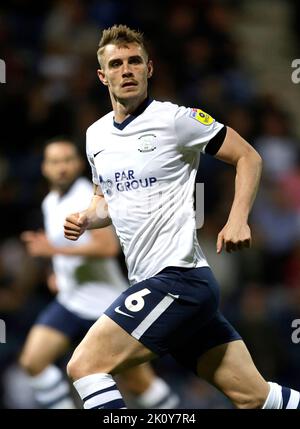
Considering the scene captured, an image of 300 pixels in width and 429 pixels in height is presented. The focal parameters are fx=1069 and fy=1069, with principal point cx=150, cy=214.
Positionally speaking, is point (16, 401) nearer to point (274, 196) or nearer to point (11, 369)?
point (11, 369)

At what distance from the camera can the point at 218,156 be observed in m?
5.02

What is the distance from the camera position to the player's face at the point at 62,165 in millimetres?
7352

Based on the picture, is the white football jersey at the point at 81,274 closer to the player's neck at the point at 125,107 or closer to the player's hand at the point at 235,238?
the player's neck at the point at 125,107

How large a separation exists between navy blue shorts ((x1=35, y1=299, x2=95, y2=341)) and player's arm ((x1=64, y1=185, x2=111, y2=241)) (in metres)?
1.76

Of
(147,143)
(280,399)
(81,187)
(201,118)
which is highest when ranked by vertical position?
(201,118)

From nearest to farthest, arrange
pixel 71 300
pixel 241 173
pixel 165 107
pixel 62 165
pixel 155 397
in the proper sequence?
pixel 241 173, pixel 165 107, pixel 155 397, pixel 71 300, pixel 62 165

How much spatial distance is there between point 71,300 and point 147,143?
2.37 m

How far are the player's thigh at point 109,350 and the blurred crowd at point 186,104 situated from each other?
366 centimetres

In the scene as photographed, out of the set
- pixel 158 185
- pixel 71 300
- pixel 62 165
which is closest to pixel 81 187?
pixel 62 165

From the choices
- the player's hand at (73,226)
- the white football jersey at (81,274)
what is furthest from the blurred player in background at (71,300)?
the player's hand at (73,226)

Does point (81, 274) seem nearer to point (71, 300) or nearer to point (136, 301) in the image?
point (71, 300)

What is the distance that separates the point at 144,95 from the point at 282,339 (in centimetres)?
414

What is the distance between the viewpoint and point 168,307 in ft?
16.0

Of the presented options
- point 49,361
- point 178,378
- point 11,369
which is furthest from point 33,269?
point 49,361
